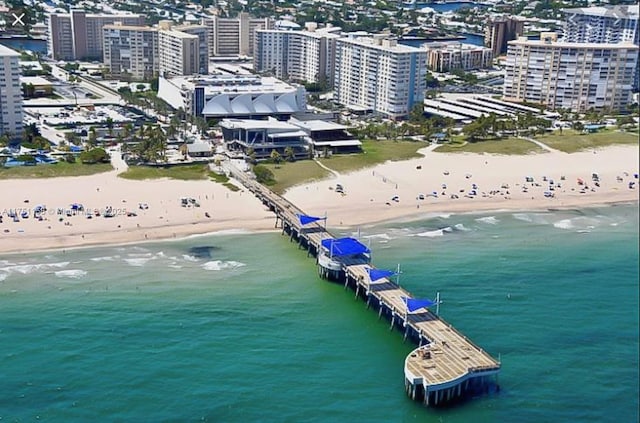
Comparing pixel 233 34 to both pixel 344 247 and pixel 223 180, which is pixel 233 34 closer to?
pixel 223 180

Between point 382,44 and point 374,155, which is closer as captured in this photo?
point 374,155

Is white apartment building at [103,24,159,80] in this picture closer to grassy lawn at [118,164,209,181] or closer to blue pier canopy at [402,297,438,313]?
grassy lawn at [118,164,209,181]

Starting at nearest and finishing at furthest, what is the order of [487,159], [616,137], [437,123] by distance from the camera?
[487,159] → [616,137] → [437,123]

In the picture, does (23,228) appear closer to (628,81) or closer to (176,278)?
(176,278)

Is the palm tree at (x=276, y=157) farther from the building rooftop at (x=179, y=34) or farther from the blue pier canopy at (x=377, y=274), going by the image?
the building rooftop at (x=179, y=34)

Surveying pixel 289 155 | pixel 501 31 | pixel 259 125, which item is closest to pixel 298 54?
pixel 501 31

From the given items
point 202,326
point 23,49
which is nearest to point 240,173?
point 202,326

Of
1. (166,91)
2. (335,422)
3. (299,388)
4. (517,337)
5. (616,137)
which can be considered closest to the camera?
(335,422)
